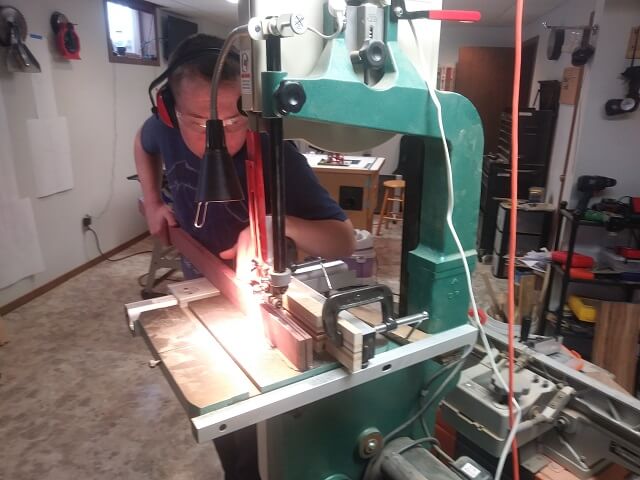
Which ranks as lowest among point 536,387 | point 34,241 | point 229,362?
point 34,241

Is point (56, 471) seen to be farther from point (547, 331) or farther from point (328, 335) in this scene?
point (547, 331)

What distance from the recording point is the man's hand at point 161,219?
1.35 meters

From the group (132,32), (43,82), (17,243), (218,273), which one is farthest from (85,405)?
(132,32)

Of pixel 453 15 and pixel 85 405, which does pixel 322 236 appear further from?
pixel 85 405

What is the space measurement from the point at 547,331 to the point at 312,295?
2.37 metres

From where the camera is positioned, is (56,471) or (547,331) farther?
(547,331)

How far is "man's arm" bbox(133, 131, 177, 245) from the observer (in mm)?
1355

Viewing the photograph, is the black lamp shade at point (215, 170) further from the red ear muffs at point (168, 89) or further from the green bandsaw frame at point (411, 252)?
the red ear muffs at point (168, 89)

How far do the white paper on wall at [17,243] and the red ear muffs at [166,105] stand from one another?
261cm

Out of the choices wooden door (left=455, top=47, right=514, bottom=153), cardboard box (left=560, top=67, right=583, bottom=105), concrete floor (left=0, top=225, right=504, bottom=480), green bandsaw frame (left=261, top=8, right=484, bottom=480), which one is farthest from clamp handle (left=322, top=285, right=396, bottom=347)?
wooden door (left=455, top=47, right=514, bottom=153)

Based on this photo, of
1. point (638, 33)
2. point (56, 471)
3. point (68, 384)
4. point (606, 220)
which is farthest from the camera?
point (638, 33)

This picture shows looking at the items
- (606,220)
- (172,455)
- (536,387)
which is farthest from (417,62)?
(606,220)

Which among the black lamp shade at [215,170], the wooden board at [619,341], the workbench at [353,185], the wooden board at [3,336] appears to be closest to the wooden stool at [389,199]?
the workbench at [353,185]

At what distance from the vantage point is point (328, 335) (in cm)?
70
